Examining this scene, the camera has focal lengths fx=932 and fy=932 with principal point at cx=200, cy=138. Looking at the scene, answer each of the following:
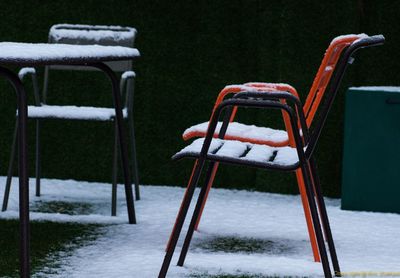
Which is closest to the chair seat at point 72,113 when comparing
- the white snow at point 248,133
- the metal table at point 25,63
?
the metal table at point 25,63

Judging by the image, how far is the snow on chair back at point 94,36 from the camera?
4.59m

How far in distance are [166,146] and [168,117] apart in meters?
0.16

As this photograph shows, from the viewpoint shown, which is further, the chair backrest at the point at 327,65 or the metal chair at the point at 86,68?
the metal chair at the point at 86,68

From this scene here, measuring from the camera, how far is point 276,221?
421 cm

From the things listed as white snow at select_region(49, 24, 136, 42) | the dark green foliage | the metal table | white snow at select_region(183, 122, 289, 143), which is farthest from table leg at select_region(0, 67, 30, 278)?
white snow at select_region(49, 24, 136, 42)

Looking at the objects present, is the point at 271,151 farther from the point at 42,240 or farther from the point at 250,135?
the point at 42,240

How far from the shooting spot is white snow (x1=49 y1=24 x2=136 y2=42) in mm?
4590

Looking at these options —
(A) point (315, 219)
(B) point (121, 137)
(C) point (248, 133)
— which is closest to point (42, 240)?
(B) point (121, 137)

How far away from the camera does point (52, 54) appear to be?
9.82 ft

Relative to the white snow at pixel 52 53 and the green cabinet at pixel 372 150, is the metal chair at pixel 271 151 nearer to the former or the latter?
the white snow at pixel 52 53

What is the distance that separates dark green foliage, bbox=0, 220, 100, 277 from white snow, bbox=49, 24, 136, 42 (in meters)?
1.07

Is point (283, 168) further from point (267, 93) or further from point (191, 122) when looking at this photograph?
point (191, 122)

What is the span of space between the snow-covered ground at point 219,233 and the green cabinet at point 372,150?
0.28ft

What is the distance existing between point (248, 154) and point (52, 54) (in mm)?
706
